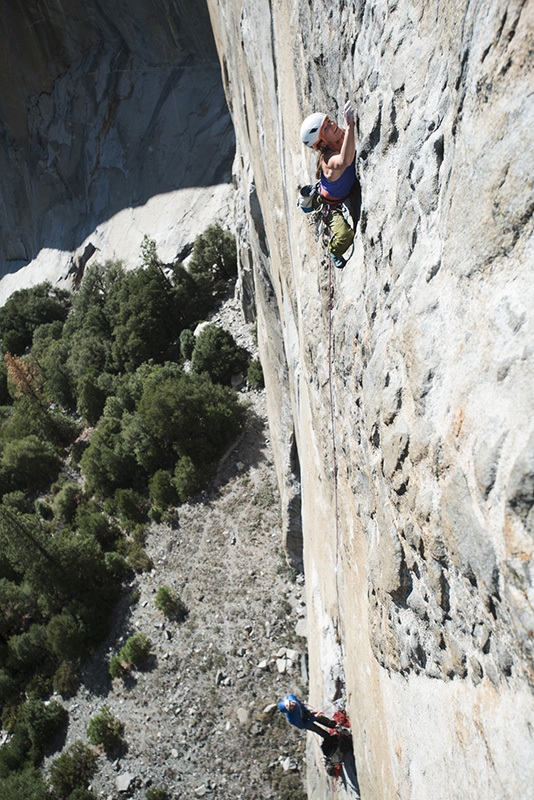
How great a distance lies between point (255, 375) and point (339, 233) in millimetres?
17312

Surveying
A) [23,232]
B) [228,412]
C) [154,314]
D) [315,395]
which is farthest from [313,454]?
[23,232]

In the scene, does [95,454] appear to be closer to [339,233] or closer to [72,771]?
[72,771]

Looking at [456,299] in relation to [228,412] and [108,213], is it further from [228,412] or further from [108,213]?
[108,213]

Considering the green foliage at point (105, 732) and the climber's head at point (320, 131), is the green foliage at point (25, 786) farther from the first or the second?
the climber's head at point (320, 131)

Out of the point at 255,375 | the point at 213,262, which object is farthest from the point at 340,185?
the point at 213,262

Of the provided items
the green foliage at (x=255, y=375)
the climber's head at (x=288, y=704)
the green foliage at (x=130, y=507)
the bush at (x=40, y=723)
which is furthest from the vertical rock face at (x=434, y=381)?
the green foliage at (x=255, y=375)

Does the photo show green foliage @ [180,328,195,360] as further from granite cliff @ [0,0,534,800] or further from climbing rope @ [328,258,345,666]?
climbing rope @ [328,258,345,666]

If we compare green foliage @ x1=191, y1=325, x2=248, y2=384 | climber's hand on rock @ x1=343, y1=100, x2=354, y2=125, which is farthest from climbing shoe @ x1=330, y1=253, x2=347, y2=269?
green foliage @ x1=191, y1=325, x2=248, y2=384

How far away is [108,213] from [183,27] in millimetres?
11879

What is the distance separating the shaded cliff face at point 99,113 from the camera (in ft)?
103

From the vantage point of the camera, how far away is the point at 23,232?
4209 centimetres

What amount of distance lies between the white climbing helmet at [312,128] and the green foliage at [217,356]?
18.2m

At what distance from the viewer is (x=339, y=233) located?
4.73 m

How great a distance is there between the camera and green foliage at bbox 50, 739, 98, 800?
47.3 ft
